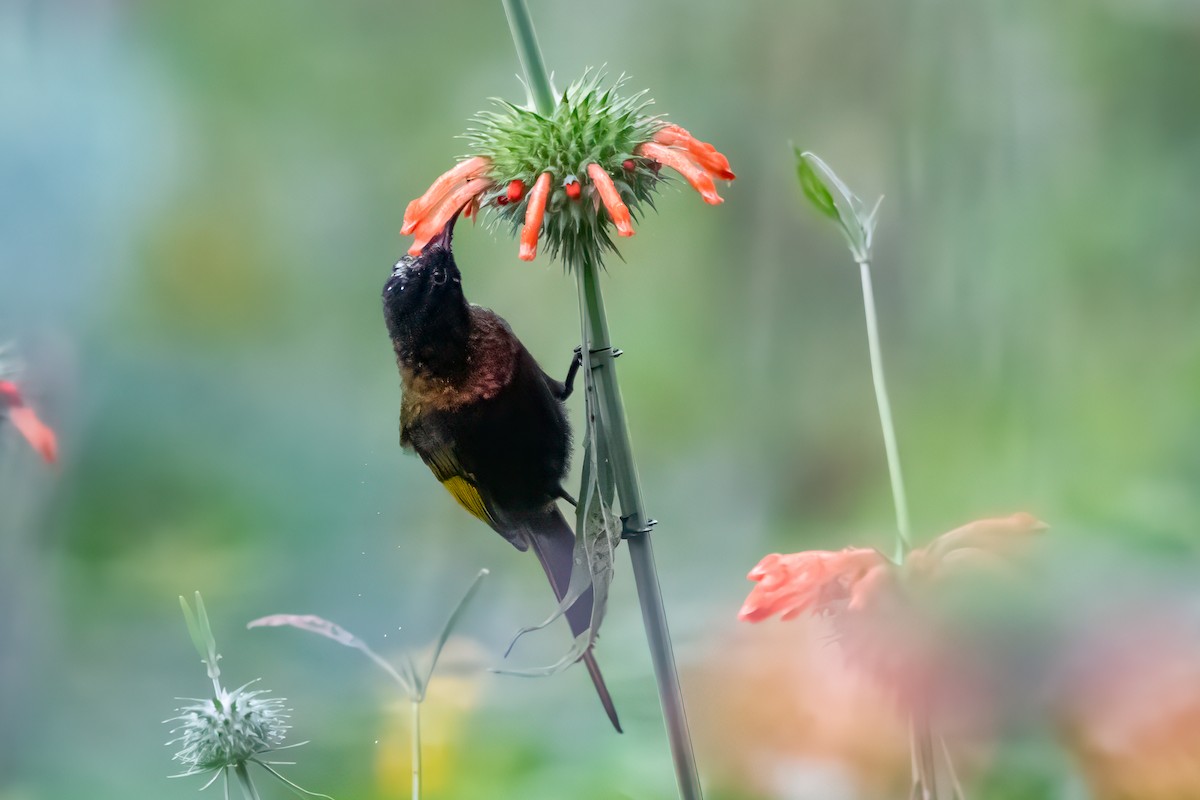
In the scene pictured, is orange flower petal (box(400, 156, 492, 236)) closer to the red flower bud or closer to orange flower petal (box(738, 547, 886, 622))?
the red flower bud

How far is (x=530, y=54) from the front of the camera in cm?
43

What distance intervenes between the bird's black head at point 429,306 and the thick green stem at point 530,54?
88mm

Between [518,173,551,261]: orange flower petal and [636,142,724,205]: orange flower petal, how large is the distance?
2.0 inches

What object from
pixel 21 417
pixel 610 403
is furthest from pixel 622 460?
pixel 21 417

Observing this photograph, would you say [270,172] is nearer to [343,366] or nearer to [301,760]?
[343,366]

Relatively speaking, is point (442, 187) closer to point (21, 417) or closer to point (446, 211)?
point (446, 211)

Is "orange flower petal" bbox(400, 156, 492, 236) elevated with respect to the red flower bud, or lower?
→ elevated

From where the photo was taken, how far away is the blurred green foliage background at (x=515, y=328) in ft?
2.71

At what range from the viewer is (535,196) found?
0.41m

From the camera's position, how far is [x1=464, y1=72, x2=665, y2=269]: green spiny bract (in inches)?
16.8

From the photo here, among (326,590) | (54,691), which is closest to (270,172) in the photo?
(326,590)

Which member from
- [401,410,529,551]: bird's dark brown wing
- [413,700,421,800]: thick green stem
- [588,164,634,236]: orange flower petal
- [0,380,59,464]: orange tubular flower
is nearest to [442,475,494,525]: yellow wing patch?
[401,410,529,551]: bird's dark brown wing

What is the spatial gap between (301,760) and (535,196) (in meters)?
0.66

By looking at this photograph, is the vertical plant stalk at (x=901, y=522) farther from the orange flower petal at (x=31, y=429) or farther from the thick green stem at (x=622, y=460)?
the orange flower petal at (x=31, y=429)
